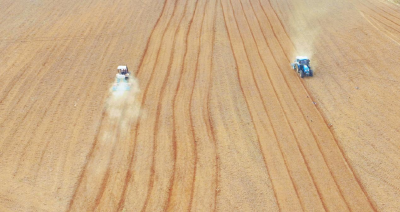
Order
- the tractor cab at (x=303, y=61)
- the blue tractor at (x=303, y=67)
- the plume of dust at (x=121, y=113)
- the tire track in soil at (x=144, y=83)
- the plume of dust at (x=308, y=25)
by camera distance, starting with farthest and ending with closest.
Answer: the plume of dust at (x=308, y=25) → the tractor cab at (x=303, y=61) → the blue tractor at (x=303, y=67) → the plume of dust at (x=121, y=113) → the tire track in soil at (x=144, y=83)

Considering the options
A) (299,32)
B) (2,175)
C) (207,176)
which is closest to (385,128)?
(207,176)

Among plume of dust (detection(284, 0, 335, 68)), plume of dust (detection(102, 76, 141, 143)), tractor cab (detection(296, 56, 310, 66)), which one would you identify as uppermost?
tractor cab (detection(296, 56, 310, 66))

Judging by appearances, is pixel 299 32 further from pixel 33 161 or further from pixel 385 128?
pixel 33 161

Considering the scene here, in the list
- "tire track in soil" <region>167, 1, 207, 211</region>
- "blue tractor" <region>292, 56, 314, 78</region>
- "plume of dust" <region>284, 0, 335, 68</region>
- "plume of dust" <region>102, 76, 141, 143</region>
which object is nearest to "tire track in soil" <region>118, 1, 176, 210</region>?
"plume of dust" <region>102, 76, 141, 143</region>

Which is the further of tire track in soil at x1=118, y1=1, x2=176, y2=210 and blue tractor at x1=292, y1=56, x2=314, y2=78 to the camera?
blue tractor at x1=292, y1=56, x2=314, y2=78

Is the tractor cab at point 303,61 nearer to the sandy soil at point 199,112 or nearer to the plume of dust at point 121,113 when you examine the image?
the sandy soil at point 199,112

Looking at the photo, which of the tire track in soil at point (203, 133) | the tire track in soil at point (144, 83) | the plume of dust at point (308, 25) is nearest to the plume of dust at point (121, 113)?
the tire track in soil at point (144, 83)

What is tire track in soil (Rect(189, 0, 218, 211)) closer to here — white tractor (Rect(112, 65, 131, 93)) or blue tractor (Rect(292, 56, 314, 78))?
white tractor (Rect(112, 65, 131, 93))
